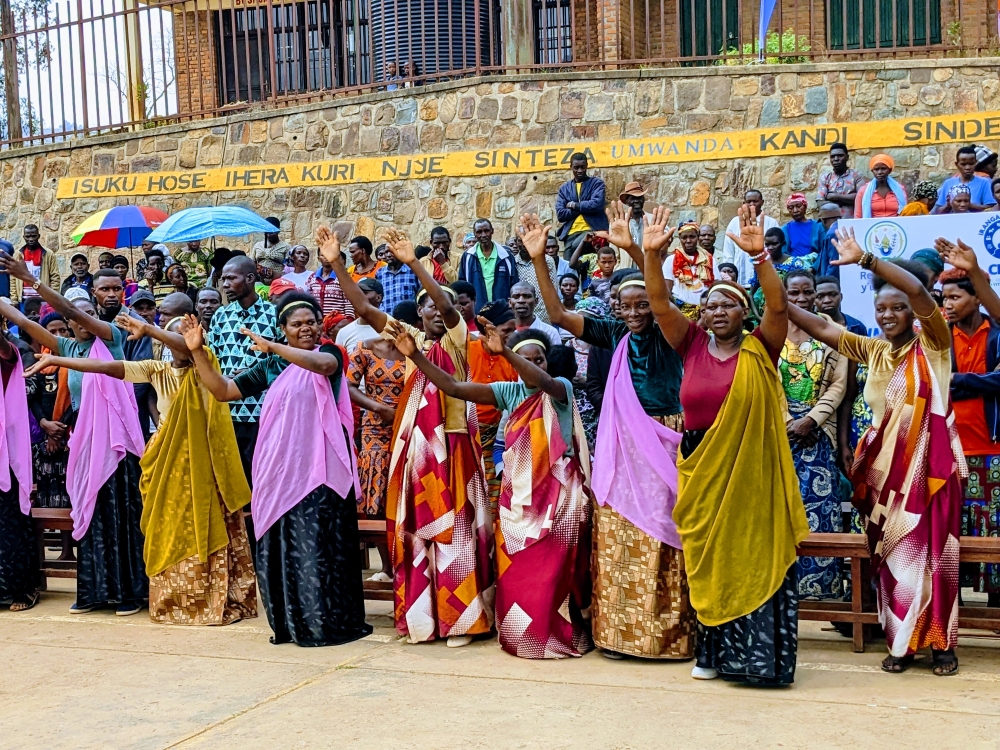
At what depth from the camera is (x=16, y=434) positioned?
7.48m

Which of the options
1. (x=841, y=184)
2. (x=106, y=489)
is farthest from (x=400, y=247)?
(x=841, y=184)

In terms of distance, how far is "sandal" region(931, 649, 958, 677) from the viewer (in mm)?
5312

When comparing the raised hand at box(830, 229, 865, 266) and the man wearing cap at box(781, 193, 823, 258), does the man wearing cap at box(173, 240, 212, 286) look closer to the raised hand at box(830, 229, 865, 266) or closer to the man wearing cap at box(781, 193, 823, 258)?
the man wearing cap at box(781, 193, 823, 258)

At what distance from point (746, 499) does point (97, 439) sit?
398 cm

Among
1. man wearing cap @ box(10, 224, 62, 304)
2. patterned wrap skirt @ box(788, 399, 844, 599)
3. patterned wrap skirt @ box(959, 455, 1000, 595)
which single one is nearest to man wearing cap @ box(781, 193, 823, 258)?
patterned wrap skirt @ box(788, 399, 844, 599)

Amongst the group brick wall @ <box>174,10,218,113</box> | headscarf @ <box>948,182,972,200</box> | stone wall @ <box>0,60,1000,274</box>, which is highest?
brick wall @ <box>174,10,218,113</box>

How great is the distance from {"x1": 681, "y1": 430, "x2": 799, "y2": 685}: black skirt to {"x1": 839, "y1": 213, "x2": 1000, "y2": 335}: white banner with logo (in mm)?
4901

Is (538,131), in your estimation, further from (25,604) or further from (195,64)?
(25,604)

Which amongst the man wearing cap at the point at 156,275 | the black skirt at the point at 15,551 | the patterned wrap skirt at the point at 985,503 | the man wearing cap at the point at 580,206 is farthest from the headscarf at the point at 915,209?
the black skirt at the point at 15,551

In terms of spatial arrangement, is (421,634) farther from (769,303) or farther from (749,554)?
(769,303)

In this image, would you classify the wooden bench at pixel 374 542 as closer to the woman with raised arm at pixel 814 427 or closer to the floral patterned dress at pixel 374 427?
the floral patterned dress at pixel 374 427

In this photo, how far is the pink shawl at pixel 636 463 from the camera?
5.52m

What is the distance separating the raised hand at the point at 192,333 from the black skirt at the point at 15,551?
2106 millimetres

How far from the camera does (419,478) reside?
6180 millimetres
